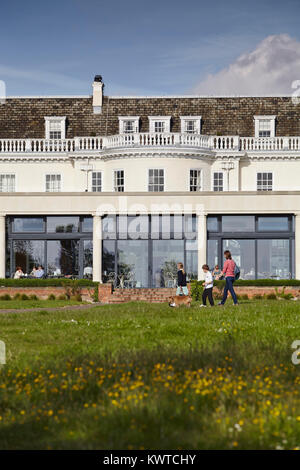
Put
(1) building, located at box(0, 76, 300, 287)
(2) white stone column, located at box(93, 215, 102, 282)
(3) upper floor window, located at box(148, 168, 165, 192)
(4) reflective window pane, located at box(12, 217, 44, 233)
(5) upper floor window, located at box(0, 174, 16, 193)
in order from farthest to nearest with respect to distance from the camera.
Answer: (5) upper floor window, located at box(0, 174, 16, 193)
(3) upper floor window, located at box(148, 168, 165, 192)
(4) reflective window pane, located at box(12, 217, 44, 233)
(1) building, located at box(0, 76, 300, 287)
(2) white stone column, located at box(93, 215, 102, 282)

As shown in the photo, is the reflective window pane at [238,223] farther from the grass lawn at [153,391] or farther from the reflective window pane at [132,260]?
the grass lawn at [153,391]

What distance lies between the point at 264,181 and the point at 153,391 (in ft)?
132

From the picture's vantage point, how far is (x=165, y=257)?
139 feet

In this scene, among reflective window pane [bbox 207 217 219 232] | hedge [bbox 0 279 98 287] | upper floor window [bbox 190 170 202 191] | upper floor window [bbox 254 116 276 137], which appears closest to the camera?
hedge [bbox 0 279 98 287]

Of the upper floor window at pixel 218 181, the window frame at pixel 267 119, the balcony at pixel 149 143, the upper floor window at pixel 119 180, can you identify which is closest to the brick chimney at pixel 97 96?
the balcony at pixel 149 143

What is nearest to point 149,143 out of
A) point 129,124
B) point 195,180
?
point 129,124

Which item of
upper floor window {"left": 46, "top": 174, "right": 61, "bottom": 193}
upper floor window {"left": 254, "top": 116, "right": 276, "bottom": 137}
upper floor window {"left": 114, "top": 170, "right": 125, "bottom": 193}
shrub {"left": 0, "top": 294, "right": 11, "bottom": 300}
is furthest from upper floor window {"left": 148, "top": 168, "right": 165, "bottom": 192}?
shrub {"left": 0, "top": 294, "right": 11, "bottom": 300}

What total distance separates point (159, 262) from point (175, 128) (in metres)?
10.9

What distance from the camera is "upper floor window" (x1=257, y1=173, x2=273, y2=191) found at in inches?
1902

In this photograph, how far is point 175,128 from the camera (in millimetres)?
48281

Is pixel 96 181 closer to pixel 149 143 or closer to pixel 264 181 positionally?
pixel 149 143

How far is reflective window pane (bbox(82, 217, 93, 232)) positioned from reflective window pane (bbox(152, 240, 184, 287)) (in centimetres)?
410

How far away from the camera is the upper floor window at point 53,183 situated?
48.7 meters

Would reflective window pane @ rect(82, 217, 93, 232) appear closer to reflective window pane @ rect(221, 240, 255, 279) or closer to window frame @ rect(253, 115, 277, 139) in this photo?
reflective window pane @ rect(221, 240, 255, 279)
